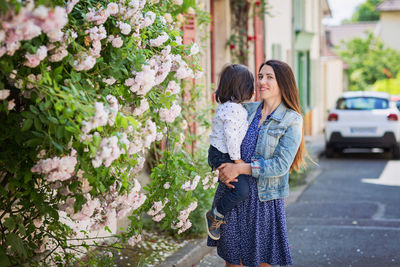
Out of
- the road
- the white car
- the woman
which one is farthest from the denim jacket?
the white car

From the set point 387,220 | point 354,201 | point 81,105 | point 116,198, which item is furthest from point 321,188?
point 81,105

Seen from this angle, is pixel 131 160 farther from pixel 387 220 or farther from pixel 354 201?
pixel 354 201

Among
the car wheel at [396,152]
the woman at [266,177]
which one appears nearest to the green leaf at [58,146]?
the woman at [266,177]

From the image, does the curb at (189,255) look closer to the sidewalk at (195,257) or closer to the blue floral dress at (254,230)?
the sidewalk at (195,257)

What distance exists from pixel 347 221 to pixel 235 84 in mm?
4492

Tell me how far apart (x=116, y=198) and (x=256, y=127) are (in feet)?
3.39

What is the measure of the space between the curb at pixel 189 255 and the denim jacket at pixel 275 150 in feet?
5.96

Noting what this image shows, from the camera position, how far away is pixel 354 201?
30.7ft

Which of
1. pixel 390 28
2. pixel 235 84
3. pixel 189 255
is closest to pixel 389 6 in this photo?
pixel 390 28

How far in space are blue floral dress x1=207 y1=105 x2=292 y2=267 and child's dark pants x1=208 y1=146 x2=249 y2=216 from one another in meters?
0.06

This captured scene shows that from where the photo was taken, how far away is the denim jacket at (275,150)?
→ 3904 mm

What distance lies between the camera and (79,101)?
9.55 ft

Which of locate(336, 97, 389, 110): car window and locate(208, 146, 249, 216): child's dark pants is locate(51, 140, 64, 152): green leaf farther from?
locate(336, 97, 389, 110): car window

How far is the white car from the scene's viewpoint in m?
14.7
